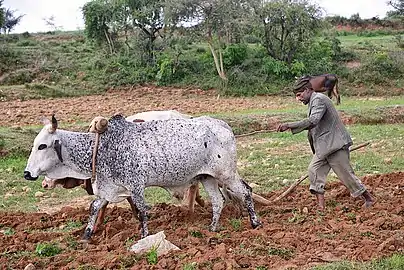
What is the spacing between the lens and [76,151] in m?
7.46

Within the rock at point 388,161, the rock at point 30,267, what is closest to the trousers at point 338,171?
the rock at point 30,267

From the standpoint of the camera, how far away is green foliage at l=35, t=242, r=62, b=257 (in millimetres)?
6895

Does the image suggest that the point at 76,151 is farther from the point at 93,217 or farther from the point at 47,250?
the point at 47,250

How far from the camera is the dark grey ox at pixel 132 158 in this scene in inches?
290

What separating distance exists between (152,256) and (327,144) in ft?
11.1

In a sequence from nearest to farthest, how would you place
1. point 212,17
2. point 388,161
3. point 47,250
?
point 47,250 < point 388,161 < point 212,17

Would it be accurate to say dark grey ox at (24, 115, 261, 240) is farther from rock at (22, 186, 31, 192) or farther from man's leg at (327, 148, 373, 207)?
rock at (22, 186, 31, 192)

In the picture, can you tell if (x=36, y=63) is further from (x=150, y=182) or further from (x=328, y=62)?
(x=150, y=182)

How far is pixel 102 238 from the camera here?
7555 mm

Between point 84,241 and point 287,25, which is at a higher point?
point 287,25

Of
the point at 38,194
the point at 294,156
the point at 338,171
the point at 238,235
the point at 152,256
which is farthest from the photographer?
the point at 294,156

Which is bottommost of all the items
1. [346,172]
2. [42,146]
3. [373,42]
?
[373,42]

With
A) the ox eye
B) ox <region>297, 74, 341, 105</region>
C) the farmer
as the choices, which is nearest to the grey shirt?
the farmer

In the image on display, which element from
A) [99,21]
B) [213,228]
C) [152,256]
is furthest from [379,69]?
[152,256]
